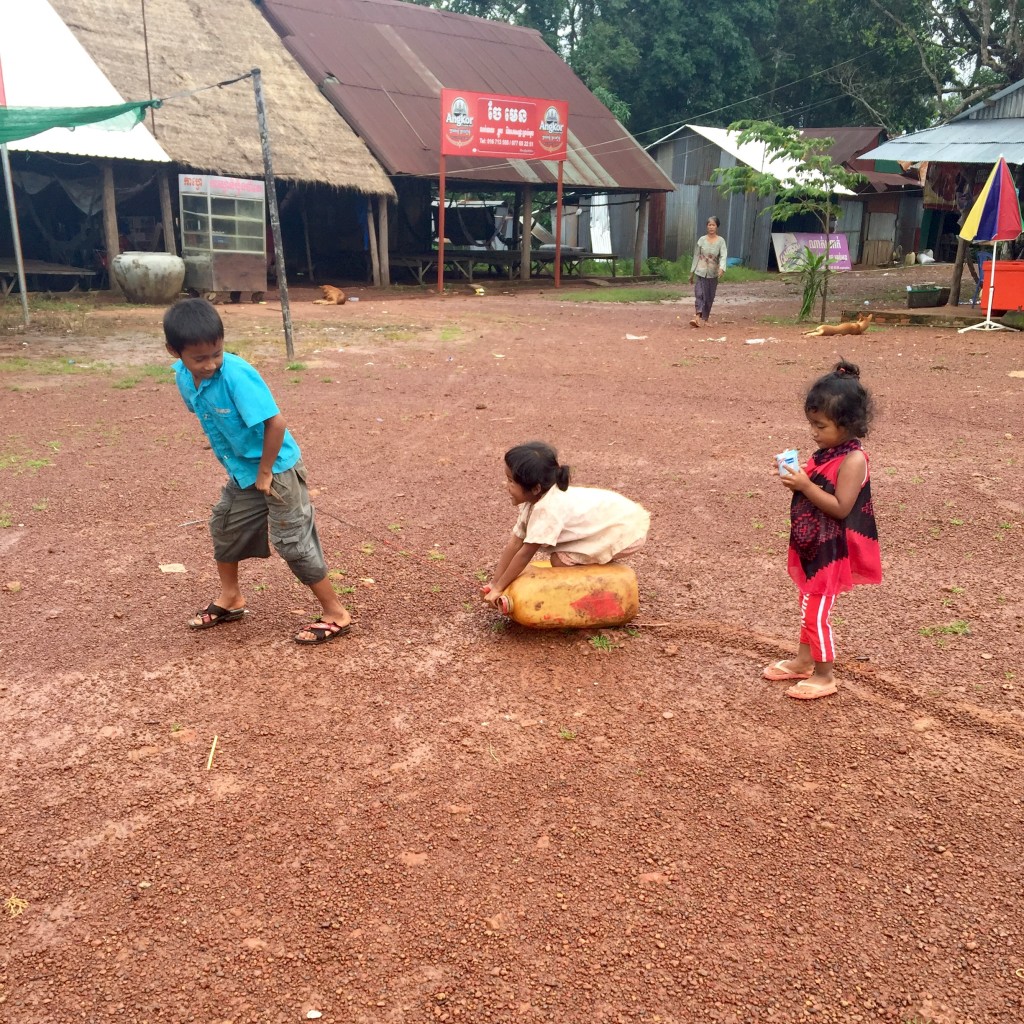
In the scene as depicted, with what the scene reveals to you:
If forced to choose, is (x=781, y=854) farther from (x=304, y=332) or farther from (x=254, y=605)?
(x=304, y=332)

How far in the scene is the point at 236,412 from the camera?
138 inches

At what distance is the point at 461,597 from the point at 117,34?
17708 millimetres

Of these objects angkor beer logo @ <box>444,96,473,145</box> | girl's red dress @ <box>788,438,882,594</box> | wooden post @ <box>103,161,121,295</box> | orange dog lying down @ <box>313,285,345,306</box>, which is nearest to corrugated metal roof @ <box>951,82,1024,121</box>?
angkor beer logo @ <box>444,96,473,145</box>

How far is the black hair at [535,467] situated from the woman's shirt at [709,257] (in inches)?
407

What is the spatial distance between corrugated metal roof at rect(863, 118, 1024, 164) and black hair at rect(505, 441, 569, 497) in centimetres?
1257

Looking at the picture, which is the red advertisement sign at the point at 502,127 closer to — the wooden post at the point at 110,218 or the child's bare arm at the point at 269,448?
the wooden post at the point at 110,218

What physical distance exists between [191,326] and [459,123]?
56.5 ft

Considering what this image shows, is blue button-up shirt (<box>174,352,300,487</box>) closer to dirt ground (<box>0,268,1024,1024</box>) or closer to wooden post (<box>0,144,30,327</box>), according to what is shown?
dirt ground (<box>0,268,1024,1024</box>)

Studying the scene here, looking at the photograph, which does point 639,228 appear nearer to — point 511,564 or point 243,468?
point 511,564

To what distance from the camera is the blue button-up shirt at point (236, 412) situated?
343 cm

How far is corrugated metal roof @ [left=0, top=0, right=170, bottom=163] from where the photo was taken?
15516mm

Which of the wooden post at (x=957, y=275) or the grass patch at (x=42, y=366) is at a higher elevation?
the wooden post at (x=957, y=275)

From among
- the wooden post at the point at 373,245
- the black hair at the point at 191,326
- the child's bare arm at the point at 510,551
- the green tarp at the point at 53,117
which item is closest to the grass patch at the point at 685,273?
the wooden post at the point at 373,245

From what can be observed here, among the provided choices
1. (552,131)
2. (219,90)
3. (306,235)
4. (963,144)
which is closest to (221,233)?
(219,90)
